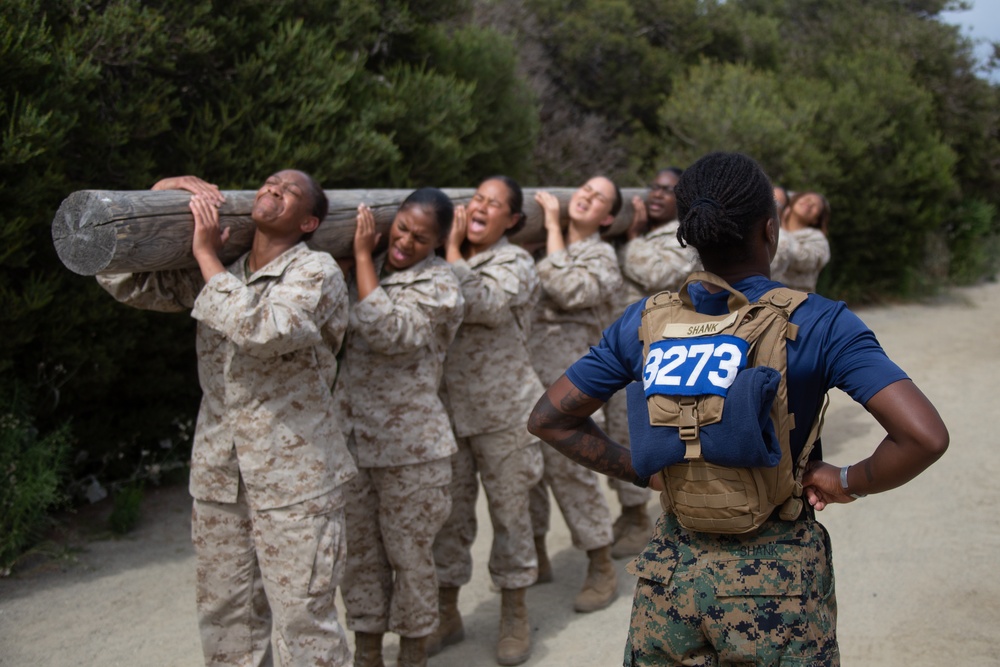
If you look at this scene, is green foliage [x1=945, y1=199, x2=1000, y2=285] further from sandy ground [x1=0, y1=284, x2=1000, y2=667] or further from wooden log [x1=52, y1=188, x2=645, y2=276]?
wooden log [x1=52, y1=188, x2=645, y2=276]

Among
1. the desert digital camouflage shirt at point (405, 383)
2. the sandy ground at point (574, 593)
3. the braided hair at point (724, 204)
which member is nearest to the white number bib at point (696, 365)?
the braided hair at point (724, 204)

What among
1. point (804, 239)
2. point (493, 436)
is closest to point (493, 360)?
point (493, 436)

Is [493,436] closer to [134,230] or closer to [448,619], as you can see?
[448,619]

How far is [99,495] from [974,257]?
16853 millimetres

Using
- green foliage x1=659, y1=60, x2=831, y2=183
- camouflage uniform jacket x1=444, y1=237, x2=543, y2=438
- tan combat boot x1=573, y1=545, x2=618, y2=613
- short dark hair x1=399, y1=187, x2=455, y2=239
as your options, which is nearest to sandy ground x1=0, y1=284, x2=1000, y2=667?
tan combat boot x1=573, y1=545, x2=618, y2=613

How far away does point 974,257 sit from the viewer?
18.8m

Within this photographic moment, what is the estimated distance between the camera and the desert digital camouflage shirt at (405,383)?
4.42m

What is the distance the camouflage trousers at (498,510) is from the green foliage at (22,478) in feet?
7.91

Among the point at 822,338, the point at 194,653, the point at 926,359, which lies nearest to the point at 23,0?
the point at 194,653

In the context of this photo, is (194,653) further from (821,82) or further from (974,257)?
(974,257)

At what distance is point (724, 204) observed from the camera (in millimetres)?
2486

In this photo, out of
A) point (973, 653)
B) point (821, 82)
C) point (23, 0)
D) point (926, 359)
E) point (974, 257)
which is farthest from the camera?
point (974, 257)

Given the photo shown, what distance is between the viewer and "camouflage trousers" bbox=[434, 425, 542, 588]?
5.10m

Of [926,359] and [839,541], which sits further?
[926,359]
